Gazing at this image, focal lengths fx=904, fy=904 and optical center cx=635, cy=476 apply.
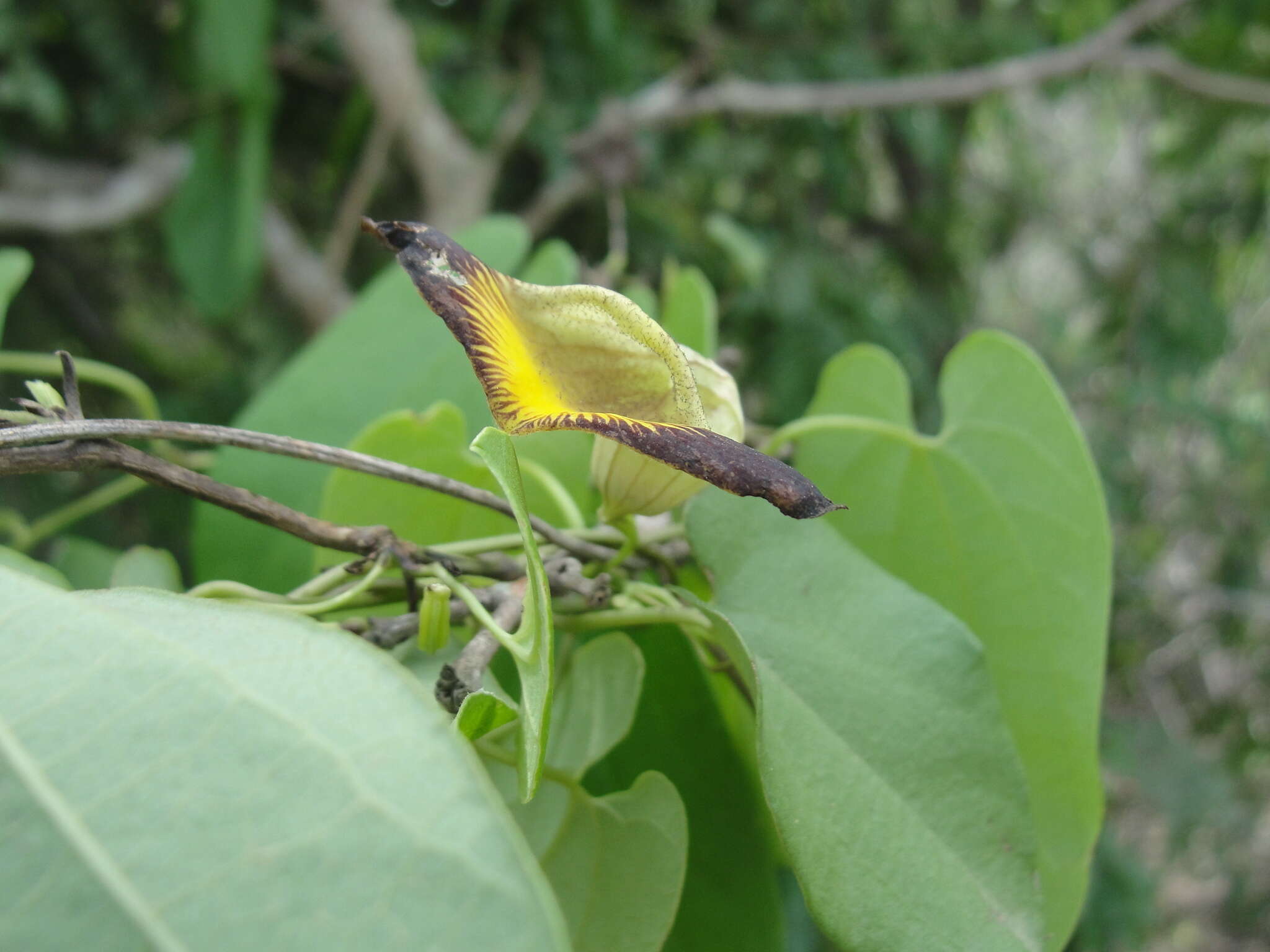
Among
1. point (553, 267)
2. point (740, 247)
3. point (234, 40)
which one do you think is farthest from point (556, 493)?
point (234, 40)

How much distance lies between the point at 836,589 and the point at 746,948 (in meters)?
0.15

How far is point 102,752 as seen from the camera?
0.55 ft

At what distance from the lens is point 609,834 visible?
30 centimetres

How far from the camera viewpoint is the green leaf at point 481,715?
8.6 inches

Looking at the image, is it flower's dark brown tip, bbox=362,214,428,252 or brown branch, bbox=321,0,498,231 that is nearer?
flower's dark brown tip, bbox=362,214,428,252

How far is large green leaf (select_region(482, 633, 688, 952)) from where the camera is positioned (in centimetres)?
29

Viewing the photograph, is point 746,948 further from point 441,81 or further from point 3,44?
point 441,81

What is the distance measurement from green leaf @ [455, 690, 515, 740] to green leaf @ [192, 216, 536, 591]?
0.82 ft

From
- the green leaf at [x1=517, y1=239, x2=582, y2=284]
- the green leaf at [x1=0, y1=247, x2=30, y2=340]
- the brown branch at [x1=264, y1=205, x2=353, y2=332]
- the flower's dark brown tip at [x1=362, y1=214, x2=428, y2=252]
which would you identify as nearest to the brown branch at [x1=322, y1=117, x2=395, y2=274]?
the brown branch at [x1=264, y1=205, x2=353, y2=332]

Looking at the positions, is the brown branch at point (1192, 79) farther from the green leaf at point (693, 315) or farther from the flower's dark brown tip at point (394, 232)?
the flower's dark brown tip at point (394, 232)

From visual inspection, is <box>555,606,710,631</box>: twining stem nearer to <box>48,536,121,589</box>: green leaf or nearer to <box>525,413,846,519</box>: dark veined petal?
<box>525,413,846,519</box>: dark veined petal

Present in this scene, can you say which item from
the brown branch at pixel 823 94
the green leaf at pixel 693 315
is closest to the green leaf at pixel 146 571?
the green leaf at pixel 693 315

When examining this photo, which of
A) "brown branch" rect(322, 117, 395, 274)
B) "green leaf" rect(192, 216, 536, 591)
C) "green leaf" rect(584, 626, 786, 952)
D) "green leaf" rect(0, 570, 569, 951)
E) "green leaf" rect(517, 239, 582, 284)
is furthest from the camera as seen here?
"brown branch" rect(322, 117, 395, 274)

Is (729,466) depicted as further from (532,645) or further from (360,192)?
(360,192)
